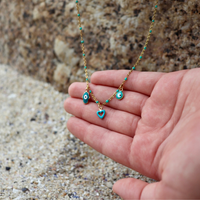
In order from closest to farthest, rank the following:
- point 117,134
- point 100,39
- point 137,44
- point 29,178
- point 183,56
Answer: point 117,134
point 29,178
point 183,56
point 137,44
point 100,39

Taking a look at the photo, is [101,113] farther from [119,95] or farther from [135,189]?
[135,189]

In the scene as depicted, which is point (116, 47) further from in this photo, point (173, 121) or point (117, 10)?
point (173, 121)

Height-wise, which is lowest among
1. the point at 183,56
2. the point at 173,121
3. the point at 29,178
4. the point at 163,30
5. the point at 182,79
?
the point at 29,178

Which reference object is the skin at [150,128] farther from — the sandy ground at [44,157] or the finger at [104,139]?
the sandy ground at [44,157]

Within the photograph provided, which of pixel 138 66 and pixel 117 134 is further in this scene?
→ pixel 138 66

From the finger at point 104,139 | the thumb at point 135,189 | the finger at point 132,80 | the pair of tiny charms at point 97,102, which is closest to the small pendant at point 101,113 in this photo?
the pair of tiny charms at point 97,102

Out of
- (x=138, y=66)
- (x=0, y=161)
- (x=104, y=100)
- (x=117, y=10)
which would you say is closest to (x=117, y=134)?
(x=104, y=100)
